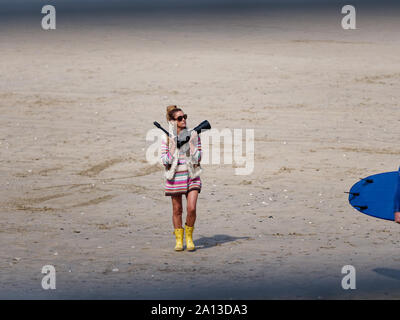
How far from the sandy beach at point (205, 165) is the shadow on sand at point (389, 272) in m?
0.03

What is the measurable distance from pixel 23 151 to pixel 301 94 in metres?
5.90

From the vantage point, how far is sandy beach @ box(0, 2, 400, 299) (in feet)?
30.0

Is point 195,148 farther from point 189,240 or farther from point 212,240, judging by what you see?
point 212,240

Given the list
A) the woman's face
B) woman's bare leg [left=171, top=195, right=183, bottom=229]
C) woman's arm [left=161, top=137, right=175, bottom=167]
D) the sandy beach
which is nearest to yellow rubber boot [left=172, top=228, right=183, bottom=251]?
woman's bare leg [left=171, top=195, right=183, bottom=229]

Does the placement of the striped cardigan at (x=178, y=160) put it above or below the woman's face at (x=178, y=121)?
below

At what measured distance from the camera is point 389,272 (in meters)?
8.91

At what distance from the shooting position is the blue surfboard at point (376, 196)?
9.21 m

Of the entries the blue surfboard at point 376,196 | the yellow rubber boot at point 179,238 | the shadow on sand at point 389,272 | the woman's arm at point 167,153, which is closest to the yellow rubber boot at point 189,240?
the yellow rubber boot at point 179,238

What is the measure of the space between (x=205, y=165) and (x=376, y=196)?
500 cm

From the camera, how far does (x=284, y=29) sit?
77.5 ft

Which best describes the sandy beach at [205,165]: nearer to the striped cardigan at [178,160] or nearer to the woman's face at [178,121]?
the striped cardigan at [178,160]

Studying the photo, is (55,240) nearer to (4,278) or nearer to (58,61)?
(4,278)

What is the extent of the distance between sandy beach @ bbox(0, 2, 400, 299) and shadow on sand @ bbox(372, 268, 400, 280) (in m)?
0.03

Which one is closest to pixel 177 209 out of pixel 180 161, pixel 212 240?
pixel 180 161
